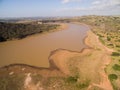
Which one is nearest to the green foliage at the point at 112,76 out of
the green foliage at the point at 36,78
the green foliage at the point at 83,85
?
the green foliage at the point at 83,85

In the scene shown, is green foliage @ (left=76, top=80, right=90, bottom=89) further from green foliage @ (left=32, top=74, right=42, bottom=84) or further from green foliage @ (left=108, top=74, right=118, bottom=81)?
green foliage @ (left=32, top=74, right=42, bottom=84)

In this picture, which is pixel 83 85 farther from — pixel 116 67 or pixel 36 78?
pixel 116 67

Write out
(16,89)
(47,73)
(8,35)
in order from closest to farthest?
(16,89)
(47,73)
(8,35)

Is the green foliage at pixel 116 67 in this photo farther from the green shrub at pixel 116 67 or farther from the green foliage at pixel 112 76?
the green foliage at pixel 112 76

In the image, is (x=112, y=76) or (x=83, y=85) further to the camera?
(x=112, y=76)

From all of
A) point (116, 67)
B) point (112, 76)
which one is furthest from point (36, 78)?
point (116, 67)

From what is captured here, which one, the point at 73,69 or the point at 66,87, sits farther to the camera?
the point at 73,69

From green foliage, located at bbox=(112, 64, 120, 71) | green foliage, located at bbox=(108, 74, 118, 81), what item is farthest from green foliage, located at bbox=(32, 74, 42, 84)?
green foliage, located at bbox=(112, 64, 120, 71)

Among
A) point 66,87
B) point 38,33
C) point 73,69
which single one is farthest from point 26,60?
point 38,33

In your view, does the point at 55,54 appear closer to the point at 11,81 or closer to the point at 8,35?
the point at 11,81

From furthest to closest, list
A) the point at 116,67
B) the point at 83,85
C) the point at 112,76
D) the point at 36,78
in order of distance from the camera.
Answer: the point at 116,67 → the point at 112,76 → the point at 36,78 → the point at 83,85

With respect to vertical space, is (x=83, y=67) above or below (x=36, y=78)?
above
